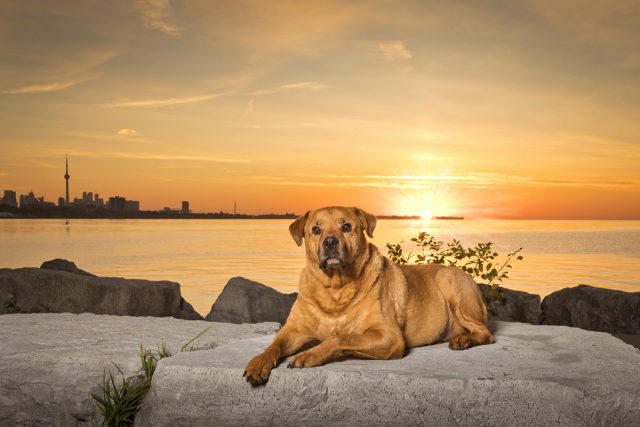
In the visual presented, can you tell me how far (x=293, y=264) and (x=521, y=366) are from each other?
21350 mm

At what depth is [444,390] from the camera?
5262 mm

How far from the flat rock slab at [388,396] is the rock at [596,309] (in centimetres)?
521

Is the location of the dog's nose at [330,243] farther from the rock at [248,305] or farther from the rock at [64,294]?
the rock at [64,294]

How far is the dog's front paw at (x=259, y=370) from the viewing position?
17.4 ft

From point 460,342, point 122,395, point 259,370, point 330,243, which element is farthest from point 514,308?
point 122,395

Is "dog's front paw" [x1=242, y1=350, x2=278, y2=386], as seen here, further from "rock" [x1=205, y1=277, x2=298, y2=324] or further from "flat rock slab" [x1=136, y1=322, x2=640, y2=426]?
"rock" [x1=205, y1=277, x2=298, y2=324]

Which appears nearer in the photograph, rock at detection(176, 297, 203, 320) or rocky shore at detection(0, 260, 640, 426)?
rocky shore at detection(0, 260, 640, 426)

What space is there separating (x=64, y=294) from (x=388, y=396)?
677 cm

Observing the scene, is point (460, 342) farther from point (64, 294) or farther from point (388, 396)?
point (64, 294)

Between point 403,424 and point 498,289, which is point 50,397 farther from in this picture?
point 498,289

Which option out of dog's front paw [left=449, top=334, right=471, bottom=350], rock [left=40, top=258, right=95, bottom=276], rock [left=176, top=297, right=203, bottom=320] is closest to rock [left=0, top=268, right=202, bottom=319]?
rock [left=176, top=297, right=203, bottom=320]

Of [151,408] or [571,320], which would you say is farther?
[571,320]

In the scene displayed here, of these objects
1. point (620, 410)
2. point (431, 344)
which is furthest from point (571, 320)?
point (620, 410)

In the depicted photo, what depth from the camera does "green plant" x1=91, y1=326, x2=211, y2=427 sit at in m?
6.24
